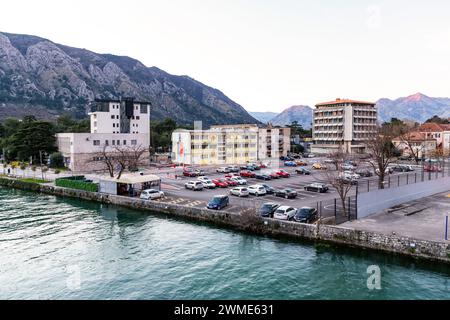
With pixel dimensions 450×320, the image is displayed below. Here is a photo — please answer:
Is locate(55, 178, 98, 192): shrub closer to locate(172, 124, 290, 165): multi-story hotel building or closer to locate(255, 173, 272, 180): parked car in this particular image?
locate(255, 173, 272, 180): parked car

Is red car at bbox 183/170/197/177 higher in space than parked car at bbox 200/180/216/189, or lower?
higher

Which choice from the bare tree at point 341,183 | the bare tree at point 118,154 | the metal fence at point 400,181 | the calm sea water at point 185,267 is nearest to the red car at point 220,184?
the bare tree at point 341,183

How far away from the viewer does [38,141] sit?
7150cm

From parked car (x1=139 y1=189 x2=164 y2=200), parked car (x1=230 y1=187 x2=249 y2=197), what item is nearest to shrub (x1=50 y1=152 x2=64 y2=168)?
parked car (x1=139 y1=189 x2=164 y2=200)

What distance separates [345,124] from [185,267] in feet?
297

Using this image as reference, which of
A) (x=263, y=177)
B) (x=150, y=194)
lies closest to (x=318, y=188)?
(x=263, y=177)

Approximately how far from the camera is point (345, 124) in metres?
104

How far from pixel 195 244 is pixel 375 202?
1470 centimetres

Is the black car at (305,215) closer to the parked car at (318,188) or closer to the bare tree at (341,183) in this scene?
the bare tree at (341,183)

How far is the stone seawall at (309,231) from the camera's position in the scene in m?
22.3

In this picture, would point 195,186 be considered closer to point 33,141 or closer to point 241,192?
point 241,192

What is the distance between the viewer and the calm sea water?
18.6 meters

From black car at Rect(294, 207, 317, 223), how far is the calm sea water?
2.48 m

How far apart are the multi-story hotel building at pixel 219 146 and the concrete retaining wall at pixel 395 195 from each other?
41947 millimetres
